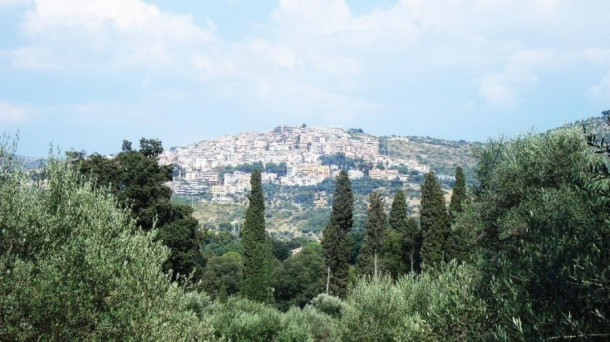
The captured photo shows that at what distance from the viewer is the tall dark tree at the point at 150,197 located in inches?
1120

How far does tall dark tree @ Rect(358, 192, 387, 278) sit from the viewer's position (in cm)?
5369

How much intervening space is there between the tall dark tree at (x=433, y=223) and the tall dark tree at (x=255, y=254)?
14.9 meters

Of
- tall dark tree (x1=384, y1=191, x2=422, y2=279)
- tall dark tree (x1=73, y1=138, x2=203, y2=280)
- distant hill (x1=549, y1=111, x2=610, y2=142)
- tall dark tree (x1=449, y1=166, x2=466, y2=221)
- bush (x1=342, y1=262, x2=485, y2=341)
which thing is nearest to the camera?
distant hill (x1=549, y1=111, x2=610, y2=142)

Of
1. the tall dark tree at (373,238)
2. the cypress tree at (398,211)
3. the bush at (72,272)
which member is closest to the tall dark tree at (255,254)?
the tall dark tree at (373,238)

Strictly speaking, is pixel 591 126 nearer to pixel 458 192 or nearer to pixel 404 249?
pixel 458 192

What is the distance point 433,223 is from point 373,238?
31.9 ft

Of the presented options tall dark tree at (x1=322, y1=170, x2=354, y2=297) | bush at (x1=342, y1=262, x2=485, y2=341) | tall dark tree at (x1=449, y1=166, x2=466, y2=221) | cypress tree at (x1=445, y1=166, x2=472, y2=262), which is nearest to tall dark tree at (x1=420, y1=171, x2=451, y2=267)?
cypress tree at (x1=445, y1=166, x2=472, y2=262)

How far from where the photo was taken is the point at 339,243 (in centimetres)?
5262

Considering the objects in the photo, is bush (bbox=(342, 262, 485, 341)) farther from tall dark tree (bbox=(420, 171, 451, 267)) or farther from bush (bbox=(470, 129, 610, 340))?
tall dark tree (bbox=(420, 171, 451, 267))

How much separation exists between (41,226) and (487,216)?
17.0 metres

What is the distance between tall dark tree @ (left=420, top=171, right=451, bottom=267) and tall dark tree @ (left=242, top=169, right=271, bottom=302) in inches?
585

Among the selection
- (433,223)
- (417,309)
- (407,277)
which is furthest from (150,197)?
(433,223)

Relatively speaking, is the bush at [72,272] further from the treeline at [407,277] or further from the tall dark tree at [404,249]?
the tall dark tree at [404,249]

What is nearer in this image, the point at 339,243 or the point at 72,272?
the point at 72,272
